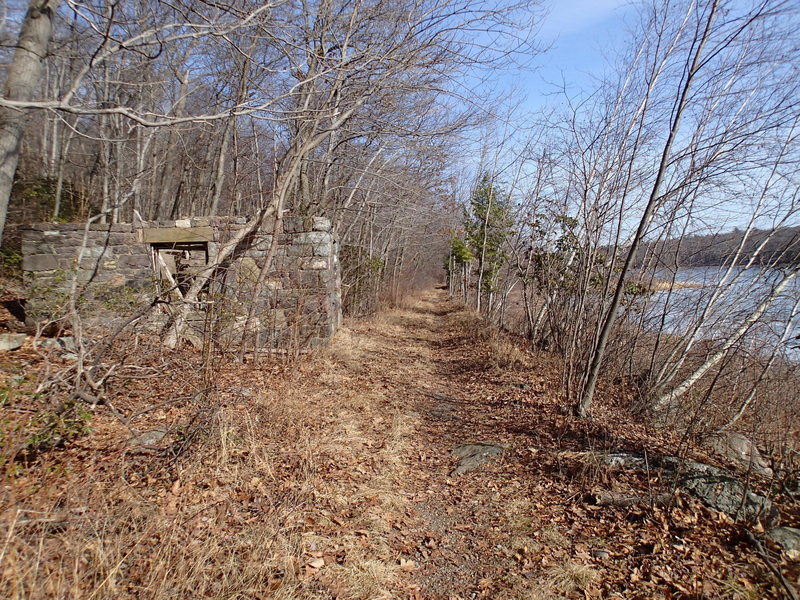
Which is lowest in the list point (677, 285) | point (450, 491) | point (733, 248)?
point (450, 491)

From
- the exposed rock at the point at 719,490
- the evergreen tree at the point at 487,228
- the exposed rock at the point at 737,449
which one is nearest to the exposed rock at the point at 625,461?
the exposed rock at the point at 719,490

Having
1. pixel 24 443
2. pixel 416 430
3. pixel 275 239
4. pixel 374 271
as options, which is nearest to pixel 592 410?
pixel 416 430

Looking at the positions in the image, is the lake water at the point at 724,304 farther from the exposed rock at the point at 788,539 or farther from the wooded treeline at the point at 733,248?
the exposed rock at the point at 788,539

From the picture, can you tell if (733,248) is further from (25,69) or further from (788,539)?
(25,69)

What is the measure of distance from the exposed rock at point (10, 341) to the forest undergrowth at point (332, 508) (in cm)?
15

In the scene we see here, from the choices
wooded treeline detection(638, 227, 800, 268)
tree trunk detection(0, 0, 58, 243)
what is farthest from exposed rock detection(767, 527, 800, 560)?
tree trunk detection(0, 0, 58, 243)

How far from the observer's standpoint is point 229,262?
750cm

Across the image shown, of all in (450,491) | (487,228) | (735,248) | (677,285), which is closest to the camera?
(450,491)

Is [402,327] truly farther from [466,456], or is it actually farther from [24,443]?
[24,443]

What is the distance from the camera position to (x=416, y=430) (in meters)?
5.32

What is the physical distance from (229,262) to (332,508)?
5186 mm

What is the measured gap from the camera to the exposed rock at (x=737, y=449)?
14.8ft

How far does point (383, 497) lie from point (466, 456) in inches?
48.2

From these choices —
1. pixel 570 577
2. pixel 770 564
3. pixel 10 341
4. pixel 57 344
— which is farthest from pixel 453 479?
pixel 10 341
